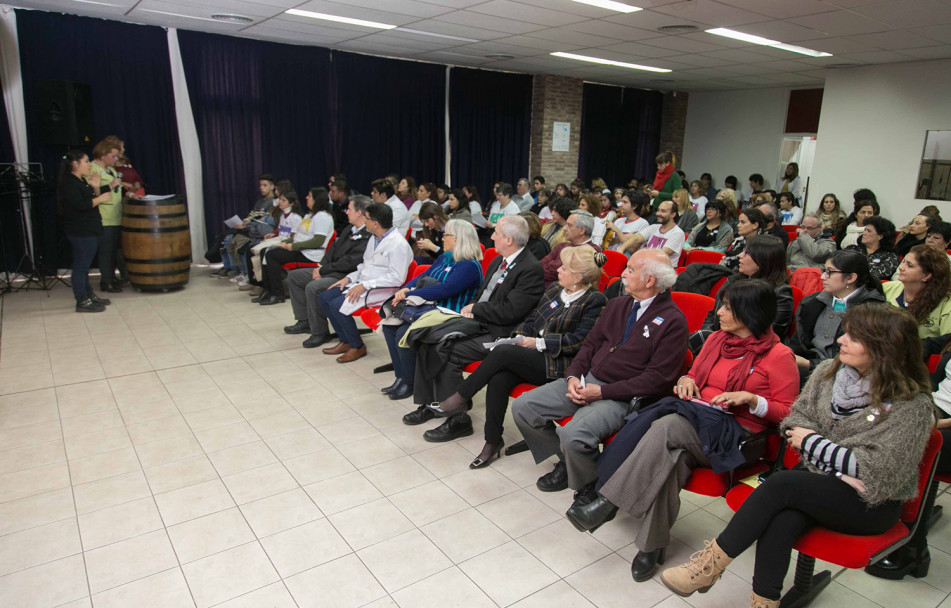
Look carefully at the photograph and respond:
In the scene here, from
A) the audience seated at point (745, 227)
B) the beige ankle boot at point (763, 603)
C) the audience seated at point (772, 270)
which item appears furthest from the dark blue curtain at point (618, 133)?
the beige ankle boot at point (763, 603)

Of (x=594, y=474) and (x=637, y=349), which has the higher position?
(x=637, y=349)

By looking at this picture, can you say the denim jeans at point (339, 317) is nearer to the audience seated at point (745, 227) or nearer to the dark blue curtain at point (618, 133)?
the audience seated at point (745, 227)

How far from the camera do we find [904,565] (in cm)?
243

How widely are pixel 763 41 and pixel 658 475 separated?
6.71 meters

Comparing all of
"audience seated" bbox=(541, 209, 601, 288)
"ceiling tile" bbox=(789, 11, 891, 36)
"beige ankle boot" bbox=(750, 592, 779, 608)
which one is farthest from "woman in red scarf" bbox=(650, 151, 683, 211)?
"beige ankle boot" bbox=(750, 592, 779, 608)

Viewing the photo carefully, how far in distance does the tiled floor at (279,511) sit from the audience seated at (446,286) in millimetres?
226

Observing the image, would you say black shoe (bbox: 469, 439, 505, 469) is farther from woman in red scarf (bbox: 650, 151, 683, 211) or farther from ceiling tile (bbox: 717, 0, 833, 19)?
woman in red scarf (bbox: 650, 151, 683, 211)

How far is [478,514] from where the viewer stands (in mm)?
2828

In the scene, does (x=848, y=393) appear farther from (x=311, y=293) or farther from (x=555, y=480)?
(x=311, y=293)

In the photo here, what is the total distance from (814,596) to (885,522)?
1.83 ft

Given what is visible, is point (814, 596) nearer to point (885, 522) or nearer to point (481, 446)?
point (885, 522)

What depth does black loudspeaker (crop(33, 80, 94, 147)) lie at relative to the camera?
21.7 feet

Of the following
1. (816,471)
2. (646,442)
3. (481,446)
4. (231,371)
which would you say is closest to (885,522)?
(816,471)

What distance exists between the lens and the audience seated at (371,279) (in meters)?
4.46
